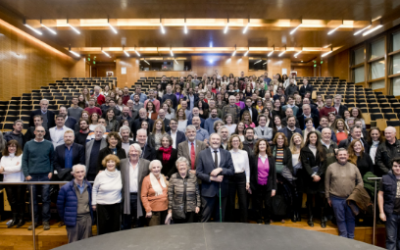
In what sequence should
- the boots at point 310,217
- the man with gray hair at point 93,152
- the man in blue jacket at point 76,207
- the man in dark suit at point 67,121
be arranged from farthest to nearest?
the man in dark suit at point 67,121, the boots at point 310,217, the man with gray hair at point 93,152, the man in blue jacket at point 76,207

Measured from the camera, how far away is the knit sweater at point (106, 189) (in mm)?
2891

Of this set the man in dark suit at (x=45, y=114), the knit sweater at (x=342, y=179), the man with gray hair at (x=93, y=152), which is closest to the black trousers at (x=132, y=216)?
the man with gray hair at (x=93, y=152)

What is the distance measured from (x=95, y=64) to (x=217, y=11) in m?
11.9

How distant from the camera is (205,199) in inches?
125

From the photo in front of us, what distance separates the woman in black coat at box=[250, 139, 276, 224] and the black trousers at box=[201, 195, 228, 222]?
528 mm

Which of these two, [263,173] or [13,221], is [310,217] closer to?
[263,173]

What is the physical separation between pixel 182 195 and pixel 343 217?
2.11m

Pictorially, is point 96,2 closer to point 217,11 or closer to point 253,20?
point 217,11

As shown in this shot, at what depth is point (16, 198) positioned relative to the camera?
338 cm

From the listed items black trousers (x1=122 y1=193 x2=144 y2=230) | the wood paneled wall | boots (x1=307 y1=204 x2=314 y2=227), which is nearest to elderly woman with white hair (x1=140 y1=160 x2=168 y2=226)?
black trousers (x1=122 y1=193 x2=144 y2=230)

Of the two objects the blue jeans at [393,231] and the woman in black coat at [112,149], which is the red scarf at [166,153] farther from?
the blue jeans at [393,231]

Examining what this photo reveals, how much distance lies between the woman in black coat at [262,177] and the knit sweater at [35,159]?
110 inches

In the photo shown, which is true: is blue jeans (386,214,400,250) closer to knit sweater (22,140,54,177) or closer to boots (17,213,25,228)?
knit sweater (22,140,54,177)

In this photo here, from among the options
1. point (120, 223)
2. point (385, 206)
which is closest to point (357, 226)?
point (385, 206)
